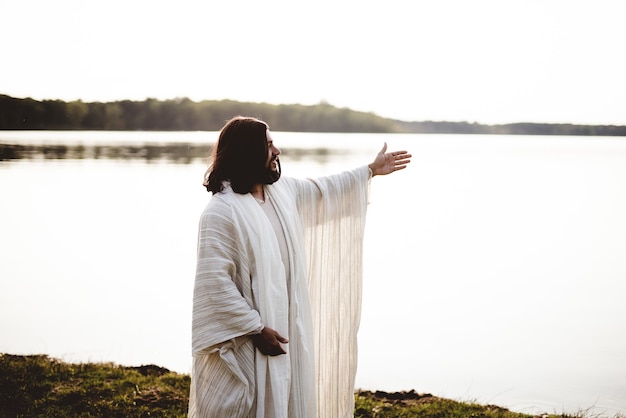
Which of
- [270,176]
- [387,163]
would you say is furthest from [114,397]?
[387,163]

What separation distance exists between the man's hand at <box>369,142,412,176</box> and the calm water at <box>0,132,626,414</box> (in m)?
2.48

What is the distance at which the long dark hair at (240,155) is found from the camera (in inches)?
110

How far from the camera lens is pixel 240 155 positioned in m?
2.79

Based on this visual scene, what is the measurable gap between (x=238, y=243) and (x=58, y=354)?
4.21 meters

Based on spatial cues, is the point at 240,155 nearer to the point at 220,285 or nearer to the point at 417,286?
the point at 220,285

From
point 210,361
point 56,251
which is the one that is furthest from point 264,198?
point 56,251

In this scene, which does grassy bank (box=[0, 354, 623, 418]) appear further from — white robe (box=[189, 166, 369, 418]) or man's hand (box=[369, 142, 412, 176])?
man's hand (box=[369, 142, 412, 176])

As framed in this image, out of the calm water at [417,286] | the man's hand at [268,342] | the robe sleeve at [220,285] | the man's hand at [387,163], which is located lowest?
the calm water at [417,286]

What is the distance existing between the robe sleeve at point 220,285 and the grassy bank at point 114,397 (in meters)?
1.41

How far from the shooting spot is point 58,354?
6164 millimetres

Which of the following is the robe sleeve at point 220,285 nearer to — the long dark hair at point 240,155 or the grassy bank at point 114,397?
the long dark hair at point 240,155

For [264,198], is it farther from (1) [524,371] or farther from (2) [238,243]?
(1) [524,371]

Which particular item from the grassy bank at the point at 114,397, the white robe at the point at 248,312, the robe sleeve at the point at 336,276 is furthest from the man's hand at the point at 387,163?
the grassy bank at the point at 114,397

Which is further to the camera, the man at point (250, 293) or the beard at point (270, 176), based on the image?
the beard at point (270, 176)
